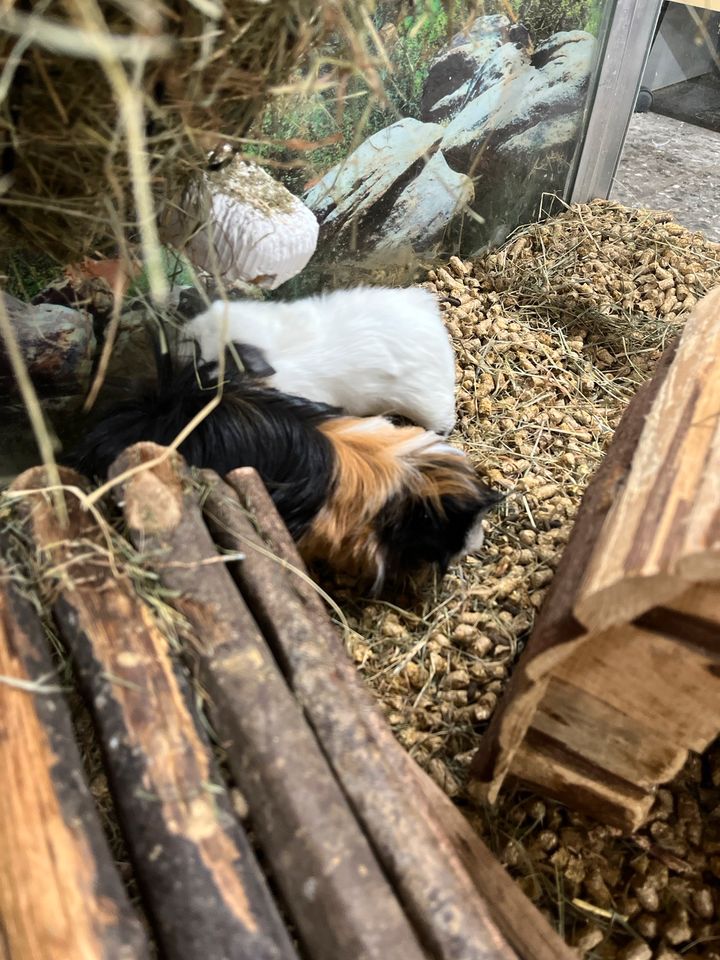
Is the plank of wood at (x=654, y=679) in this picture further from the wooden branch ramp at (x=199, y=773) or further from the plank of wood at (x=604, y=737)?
the wooden branch ramp at (x=199, y=773)

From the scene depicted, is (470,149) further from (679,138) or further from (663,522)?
(663,522)

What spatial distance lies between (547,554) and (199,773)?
1.22 metres

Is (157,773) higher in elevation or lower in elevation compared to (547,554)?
higher

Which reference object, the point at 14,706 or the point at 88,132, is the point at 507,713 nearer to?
the point at 14,706

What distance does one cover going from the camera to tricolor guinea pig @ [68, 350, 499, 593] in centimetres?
167

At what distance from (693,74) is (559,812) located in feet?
10.3

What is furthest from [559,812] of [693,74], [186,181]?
[693,74]

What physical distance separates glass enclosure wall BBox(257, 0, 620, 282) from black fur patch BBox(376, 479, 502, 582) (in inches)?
35.1

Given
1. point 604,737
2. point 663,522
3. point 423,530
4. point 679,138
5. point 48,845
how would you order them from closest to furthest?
point 48,845
point 663,522
point 604,737
point 423,530
point 679,138

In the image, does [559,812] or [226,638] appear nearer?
[226,638]

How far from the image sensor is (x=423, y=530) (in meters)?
1.80

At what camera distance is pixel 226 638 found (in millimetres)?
1025

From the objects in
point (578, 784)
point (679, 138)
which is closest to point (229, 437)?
point (578, 784)

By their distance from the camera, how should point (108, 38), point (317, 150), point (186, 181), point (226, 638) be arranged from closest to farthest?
point (108, 38) < point (226, 638) < point (186, 181) < point (317, 150)
